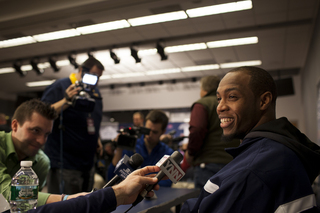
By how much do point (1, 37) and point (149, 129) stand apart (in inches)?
235

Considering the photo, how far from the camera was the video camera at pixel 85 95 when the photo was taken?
7.02 feet

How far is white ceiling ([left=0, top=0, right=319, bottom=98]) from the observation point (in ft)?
16.7

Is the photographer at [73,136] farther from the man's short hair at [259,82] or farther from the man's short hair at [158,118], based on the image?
the man's short hair at [259,82]

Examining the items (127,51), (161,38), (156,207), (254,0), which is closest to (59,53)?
(127,51)

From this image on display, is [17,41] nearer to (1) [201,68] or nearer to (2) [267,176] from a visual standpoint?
(1) [201,68]

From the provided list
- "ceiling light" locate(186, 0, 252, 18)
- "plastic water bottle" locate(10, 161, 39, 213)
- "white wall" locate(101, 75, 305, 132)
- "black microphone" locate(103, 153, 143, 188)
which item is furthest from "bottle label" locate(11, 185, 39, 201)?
"white wall" locate(101, 75, 305, 132)

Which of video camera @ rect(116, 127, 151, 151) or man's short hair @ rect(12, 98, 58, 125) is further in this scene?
video camera @ rect(116, 127, 151, 151)

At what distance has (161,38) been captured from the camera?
21.5ft

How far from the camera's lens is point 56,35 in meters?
6.50

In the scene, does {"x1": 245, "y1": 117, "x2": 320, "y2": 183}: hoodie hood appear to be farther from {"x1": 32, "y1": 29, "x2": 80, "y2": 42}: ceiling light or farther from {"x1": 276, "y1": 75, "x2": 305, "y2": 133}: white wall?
{"x1": 276, "y1": 75, "x2": 305, "y2": 133}: white wall

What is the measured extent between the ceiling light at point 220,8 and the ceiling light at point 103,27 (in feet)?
4.66

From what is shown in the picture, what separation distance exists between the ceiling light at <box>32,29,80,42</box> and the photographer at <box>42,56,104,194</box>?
13.9 feet

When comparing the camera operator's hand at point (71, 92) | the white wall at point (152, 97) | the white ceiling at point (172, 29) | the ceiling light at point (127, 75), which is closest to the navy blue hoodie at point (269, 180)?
the camera operator's hand at point (71, 92)

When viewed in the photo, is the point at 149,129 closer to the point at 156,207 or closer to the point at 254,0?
the point at 156,207
